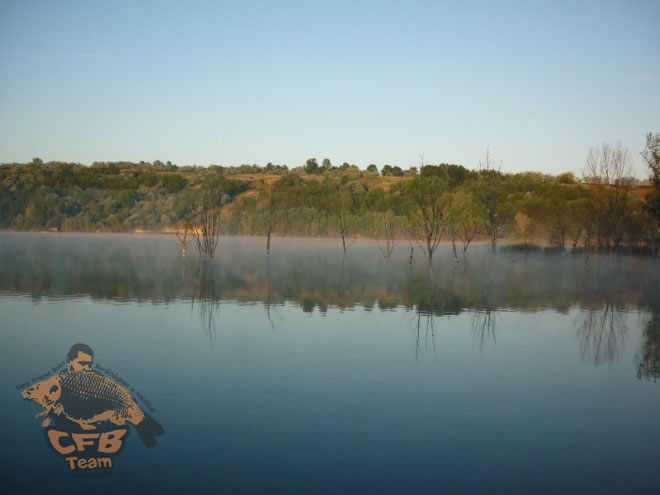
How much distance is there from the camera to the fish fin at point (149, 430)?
5825mm

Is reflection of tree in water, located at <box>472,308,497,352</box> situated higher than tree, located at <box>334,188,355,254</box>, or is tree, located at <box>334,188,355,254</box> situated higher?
tree, located at <box>334,188,355,254</box>

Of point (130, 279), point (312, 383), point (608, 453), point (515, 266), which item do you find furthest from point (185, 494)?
point (515, 266)

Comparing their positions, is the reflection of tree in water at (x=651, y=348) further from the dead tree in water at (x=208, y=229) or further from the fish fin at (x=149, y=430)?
the dead tree in water at (x=208, y=229)

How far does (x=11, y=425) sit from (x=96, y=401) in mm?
830

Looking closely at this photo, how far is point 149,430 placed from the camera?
238 inches

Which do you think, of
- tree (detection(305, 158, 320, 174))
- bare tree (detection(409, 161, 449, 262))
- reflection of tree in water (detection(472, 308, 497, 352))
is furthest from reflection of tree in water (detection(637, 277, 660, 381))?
tree (detection(305, 158, 320, 174))

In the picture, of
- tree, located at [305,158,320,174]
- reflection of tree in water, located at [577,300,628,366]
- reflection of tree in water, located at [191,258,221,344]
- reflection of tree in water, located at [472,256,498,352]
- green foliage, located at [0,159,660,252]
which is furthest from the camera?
tree, located at [305,158,320,174]

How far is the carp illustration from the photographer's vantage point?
6.18 m

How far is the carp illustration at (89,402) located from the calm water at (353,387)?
0.20 metres

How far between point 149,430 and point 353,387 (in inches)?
99.5

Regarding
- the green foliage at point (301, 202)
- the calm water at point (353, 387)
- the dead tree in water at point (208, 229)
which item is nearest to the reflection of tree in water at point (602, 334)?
the calm water at point (353, 387)

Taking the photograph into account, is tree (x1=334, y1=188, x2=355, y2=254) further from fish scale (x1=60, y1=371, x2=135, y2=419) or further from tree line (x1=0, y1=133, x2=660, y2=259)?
fish scale (x1=60, y1=371, x2=135, y2=419)

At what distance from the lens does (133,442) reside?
584cm

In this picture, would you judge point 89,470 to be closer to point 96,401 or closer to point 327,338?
point 96,401
